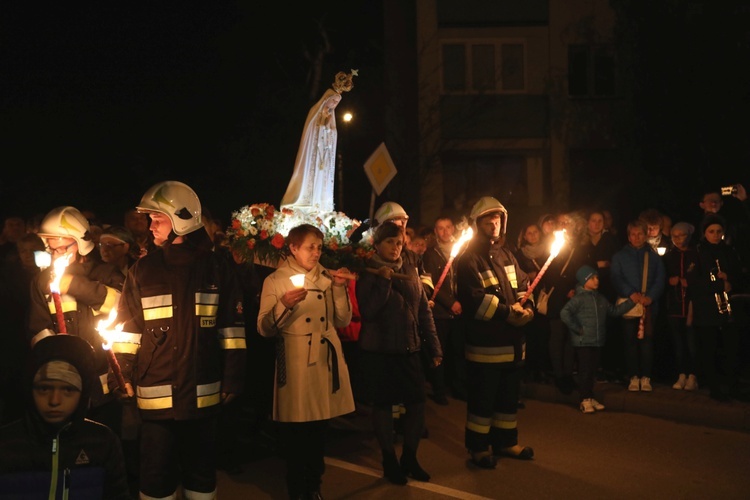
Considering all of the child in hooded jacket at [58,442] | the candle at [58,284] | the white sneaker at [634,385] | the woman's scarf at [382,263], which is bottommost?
the white sneaker at [634,385]

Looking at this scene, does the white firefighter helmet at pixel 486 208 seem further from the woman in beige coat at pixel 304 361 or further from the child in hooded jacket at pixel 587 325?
the child in hooded jacket at pixel 587 325

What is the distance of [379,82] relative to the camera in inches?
1223

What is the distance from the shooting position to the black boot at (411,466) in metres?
7.21

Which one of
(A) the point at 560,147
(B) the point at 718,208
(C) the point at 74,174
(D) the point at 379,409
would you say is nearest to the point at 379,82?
(A) the point at 560,147

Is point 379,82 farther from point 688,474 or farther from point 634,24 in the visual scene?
point 688,474

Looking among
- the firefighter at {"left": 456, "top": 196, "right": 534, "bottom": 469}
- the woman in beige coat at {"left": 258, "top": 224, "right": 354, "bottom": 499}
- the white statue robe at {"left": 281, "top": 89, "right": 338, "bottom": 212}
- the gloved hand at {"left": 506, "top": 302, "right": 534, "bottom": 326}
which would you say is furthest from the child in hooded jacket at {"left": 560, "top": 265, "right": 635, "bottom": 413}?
the woman in beige coat at {"left": 258, "top": 224, "right": 354, "bottom": 499}

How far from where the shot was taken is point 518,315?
7.52 meters

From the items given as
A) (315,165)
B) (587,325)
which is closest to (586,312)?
(587,325)

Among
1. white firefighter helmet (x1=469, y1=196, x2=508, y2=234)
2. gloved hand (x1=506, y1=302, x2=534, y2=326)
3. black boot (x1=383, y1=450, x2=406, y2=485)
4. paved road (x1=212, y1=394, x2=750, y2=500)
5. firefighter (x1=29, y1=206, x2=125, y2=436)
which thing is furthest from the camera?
white firefighter helmet (x1=469, y1=196, x2=508, y2=234)

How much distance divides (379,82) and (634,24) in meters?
9.46

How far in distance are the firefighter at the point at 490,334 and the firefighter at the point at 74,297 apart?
302cm

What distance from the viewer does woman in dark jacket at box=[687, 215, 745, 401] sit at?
32.9 ft

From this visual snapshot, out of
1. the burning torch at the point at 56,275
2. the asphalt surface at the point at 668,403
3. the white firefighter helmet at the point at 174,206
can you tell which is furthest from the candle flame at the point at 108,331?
the asphalt surface at the point at 668,403

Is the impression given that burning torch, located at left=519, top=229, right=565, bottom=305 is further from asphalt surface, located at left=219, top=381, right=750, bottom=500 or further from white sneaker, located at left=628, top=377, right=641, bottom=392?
white sneaker, located at left=628, top=377, right=641, bottom=392
